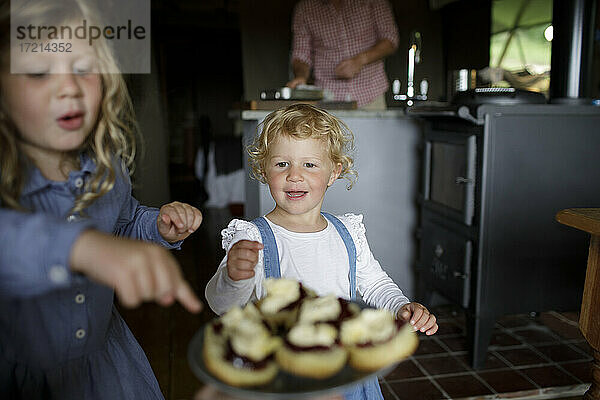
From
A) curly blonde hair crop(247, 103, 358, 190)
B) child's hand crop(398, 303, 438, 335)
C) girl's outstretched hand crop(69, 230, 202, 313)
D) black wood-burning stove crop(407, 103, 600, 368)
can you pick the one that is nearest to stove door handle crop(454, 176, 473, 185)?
black wood-burning stove crop(407, 103, 600, 368)

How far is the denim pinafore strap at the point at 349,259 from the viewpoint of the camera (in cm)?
88

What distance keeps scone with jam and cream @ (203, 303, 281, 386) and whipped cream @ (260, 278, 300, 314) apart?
4cm

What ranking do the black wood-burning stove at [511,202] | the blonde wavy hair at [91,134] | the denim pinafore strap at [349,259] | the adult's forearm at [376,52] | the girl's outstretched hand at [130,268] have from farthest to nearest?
the adult's forearm at [376,52] → the black wood-burning stove at [511,202] → the denim pinafore strap at [349,259] → the blonde wavy hair at [91,134] → the girl's outstretched hand at [130,268]

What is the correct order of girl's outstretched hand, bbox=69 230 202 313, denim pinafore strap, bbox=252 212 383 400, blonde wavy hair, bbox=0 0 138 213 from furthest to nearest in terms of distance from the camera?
denim pinafore strap, bbox=252 212 383 400, blonde wavy hair, bbox=0 0 138 213, girl's outstretched hand, bbox=69 230 202 313

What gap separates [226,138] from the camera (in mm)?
3824

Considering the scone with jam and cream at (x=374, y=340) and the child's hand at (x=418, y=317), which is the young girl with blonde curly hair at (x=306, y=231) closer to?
the child's hand at (x=418, y=317)

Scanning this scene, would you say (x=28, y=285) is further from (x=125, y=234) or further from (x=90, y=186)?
(x=125, y=234)

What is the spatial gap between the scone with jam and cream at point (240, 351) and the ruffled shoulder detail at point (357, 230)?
43cm

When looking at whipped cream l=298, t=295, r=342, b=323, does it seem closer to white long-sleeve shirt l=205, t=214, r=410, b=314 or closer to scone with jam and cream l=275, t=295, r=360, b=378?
scone with jam and cream l=275, t=295, r=360, b=378

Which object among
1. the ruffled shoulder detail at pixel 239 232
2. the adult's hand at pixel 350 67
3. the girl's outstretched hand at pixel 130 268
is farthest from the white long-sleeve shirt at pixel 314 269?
the adult's hand at pixel 350 67

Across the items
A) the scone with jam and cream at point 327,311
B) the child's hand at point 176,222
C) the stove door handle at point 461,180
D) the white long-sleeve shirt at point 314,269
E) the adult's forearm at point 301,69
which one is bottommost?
the white long-sleeve shirt at point 314,269

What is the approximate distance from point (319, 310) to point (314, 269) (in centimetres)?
33

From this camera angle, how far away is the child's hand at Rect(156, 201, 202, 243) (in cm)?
74

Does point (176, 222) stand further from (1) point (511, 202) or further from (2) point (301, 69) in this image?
(2) point (301, 69)
